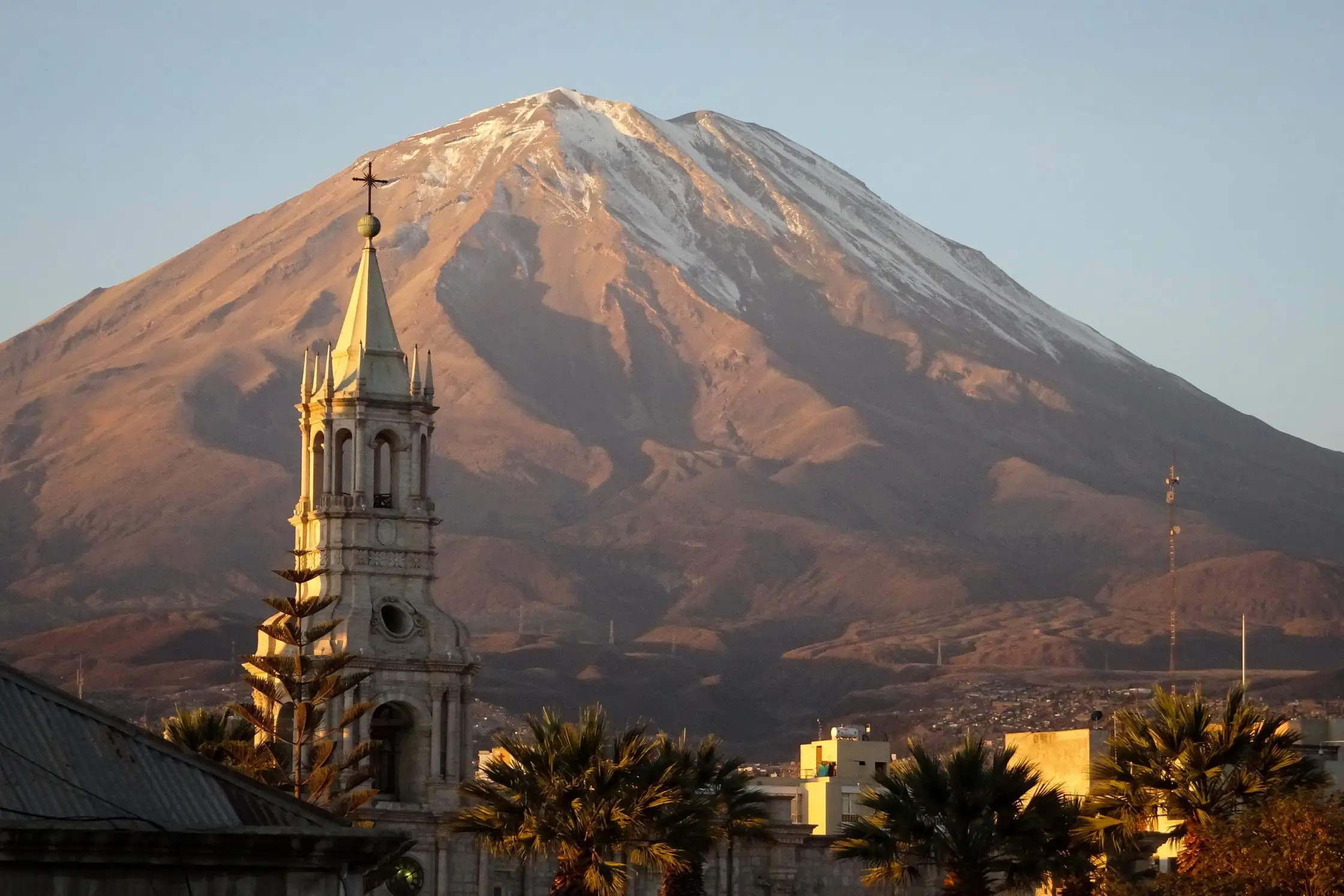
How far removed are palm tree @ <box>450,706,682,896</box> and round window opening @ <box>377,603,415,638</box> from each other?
46.3 feet

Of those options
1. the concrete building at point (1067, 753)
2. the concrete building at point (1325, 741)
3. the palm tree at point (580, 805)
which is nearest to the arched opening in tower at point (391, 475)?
the palm tree at point (580, 805)

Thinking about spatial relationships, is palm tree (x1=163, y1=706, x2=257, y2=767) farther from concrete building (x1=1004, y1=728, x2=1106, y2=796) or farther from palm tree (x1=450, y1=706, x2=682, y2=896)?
concrete building (x1=1004, y1=728, x2=1106, y2=796)

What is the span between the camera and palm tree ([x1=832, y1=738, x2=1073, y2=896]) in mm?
49750

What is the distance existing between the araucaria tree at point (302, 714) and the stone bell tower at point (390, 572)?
272 centimetres

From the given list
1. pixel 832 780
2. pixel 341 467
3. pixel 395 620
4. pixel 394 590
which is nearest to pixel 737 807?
pixel 395 620

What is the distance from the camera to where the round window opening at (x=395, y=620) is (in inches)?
2601

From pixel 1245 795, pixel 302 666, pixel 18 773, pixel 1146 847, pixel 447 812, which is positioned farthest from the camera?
pixel 447 812

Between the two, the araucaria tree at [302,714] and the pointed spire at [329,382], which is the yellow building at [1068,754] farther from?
the araucaria tree at [302,714]

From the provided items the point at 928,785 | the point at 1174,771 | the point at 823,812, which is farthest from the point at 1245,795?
the point at 823,812

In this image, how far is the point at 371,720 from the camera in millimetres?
65750

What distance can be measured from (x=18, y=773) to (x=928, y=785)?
1002 inches

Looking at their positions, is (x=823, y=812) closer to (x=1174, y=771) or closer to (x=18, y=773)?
(x=1174, y=771)

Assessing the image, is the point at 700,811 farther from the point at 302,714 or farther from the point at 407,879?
the point at 407,879

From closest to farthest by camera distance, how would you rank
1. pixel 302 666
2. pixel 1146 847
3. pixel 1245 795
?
pixel 1245 795, pixel 302 666, pixel 1146 847
